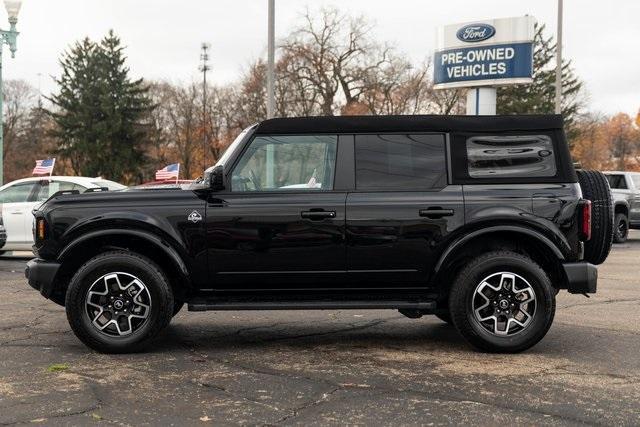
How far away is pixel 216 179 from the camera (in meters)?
5.84

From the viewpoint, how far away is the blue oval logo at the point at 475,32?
24.5m

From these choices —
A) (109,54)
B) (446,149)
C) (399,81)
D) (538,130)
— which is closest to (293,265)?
(446,149)

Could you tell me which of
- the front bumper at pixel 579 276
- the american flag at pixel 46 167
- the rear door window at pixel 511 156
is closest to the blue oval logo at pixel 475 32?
the american flag at pixel 46 167

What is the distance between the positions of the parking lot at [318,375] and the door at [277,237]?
0.62 m

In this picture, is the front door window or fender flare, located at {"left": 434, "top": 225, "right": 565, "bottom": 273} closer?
fender flare, located at {"left": 434, "top": 225, "right": 565, "bottom": 273}

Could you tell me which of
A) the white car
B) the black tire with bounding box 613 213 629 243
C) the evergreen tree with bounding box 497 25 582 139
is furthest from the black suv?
the evergreen tree with bounding box 497 25 582 139

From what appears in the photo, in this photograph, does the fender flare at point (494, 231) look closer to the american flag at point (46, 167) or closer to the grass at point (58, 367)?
the grass at point (58, 367)

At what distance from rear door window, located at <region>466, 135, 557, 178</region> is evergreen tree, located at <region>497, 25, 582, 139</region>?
49577 millimetres

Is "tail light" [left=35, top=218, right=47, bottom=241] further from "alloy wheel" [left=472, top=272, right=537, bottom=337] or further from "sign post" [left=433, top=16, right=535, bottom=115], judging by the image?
"sign post" [left=433, top=16, right=535, bottom=115]

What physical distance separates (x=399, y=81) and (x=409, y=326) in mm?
44871

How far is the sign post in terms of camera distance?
79.4ft

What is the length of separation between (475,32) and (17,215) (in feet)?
54.3

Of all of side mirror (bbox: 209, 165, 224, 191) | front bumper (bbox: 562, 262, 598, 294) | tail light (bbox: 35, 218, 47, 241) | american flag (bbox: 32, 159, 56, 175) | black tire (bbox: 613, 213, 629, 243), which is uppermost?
american flag (bbox: 32, 159, 56, 175)

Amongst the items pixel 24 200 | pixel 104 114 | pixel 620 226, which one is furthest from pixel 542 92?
pixel 24 200
